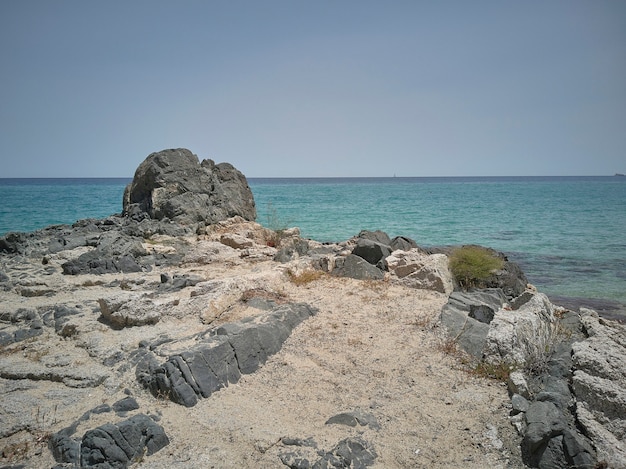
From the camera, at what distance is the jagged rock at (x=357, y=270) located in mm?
10000

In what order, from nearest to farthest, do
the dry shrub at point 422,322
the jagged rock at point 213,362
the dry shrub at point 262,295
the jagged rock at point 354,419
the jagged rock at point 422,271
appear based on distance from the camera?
the jagged rock at point 354,419 → the jagged rock at point 213,362 → the dry shrub at point 422,322 → the dry shrub at point 262,295 → the jagged rock at point 422,271

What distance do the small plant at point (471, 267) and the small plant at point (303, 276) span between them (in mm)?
3249

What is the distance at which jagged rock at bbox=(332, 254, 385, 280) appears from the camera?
1000 cm

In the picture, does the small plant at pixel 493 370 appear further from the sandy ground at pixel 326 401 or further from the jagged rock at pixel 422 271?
the jagged rock at pixel 422 271

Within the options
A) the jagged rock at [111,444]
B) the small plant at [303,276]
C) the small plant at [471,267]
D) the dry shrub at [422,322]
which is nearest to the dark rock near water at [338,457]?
the jagged rock at [111,444]

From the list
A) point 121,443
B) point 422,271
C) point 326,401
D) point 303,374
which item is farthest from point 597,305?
point 121,443

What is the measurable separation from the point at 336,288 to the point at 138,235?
33.5 feet

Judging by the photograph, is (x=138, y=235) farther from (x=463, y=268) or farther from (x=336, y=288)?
(x=463, y=268)

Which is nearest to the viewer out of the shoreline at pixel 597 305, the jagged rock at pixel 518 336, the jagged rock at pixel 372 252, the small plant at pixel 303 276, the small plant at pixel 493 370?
the small plant at pixel 493 370

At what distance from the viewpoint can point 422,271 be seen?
375 inches

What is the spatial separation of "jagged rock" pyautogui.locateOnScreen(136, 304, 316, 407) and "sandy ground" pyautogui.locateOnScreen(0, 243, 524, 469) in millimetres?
127

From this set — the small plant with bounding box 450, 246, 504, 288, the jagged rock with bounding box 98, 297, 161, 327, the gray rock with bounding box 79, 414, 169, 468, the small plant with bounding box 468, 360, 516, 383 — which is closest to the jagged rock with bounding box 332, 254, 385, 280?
the small plant with bounding box 450, 246, 504, 288

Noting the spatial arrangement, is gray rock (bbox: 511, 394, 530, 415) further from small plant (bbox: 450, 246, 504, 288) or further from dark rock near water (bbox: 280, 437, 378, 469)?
small plant (bbox: 450, 246, 504, 288)

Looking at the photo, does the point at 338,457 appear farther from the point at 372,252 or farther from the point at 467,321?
the point at 372,252
